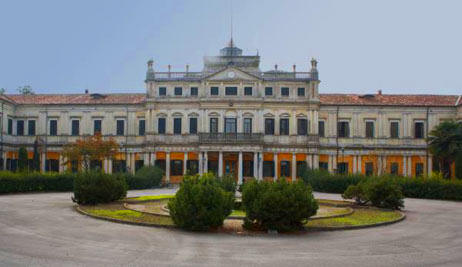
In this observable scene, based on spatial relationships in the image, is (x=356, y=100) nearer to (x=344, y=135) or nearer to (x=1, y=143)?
(x=344, y=135)

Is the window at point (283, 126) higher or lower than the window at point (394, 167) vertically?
higher

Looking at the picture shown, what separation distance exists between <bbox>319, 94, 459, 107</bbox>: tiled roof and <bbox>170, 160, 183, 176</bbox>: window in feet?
54.1

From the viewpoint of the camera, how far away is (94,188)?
24672 millimetres

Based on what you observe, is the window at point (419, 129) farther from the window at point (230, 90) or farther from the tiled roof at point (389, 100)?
the window at point (230, 90)

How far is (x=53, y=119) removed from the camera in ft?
187

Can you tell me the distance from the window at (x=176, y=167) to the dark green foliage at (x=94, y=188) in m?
28.2

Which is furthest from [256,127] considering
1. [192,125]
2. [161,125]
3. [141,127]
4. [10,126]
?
[10,126]

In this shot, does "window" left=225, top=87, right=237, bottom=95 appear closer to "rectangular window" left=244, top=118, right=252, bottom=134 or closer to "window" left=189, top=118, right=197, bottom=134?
"rectangular window" left=244, top=118, right=252, bottom=134

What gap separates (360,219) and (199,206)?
7.53m

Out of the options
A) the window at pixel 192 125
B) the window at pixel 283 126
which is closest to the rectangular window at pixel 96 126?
the window at pixel 192 125

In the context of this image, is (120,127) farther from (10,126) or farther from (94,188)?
(94,188)

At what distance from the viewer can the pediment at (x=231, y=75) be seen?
176ft

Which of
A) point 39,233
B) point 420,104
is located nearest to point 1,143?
point 39,233

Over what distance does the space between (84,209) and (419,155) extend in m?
41.4
